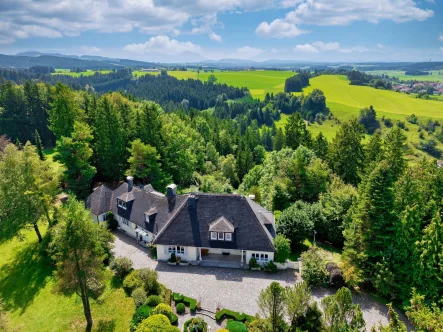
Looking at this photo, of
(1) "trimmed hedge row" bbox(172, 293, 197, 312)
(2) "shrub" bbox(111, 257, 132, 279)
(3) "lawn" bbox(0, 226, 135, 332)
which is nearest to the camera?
(3) "lawn" bbox(0, 226, 135, 332)

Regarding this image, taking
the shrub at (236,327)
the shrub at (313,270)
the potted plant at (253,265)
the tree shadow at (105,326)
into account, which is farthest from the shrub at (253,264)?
the tree shadow at (105,326)

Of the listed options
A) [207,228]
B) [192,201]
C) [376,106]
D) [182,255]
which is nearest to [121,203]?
[192,201]

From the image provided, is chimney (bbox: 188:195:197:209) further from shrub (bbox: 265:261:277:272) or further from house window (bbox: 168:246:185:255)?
shrub (bbox: 265:261:277:272)

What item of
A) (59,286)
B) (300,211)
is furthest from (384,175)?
(59,286)

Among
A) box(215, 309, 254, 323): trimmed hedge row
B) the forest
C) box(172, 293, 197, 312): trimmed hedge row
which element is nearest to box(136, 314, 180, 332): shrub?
box(172, 293, 197, 312): trimmed hedge row

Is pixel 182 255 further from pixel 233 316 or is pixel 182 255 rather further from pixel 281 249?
pixel 281 249

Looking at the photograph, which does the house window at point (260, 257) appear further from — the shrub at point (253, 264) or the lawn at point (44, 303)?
the lawn at point (44, 303)
